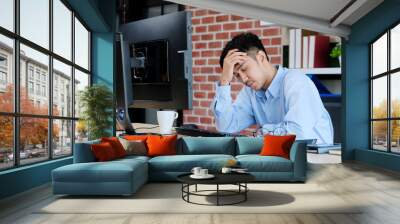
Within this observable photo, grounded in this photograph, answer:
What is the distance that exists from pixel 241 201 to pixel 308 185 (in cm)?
129

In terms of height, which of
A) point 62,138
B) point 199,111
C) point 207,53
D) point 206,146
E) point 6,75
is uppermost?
point 207,53

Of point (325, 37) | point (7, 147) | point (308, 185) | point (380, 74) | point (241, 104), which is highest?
point (325, 37)

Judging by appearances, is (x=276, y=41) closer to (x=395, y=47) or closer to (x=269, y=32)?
(x=269, y=32)

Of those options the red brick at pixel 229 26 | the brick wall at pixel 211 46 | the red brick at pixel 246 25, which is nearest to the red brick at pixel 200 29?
the brick wall at pixel 211 46

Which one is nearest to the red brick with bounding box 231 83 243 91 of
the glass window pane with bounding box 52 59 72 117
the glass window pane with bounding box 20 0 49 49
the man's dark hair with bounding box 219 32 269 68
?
the man's dark hair with bounding box 219 32 269 68

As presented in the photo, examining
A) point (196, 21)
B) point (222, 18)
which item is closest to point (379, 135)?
point (222, 18)

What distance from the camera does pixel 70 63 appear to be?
6.11 metres

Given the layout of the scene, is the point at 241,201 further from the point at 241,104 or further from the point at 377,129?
the point at 377,129

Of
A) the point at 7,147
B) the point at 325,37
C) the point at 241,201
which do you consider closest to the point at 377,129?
the point at 325,37

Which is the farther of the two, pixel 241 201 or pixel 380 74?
pixel 380 74

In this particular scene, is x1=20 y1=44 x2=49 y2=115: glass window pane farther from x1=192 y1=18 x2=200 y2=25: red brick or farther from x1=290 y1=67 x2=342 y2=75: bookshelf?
x1=290 y1=67 x2=342 y2=75: bookshelf

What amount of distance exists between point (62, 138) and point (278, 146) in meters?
2.87

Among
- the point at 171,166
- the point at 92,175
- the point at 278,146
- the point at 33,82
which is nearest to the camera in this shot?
the point at 92,175

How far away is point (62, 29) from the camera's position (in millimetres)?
5926
